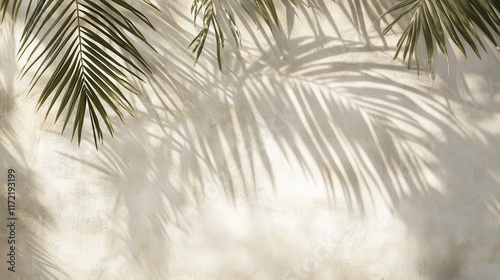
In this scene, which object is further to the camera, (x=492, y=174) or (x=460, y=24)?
(x=492, y=174)

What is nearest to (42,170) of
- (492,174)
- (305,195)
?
(305,195)

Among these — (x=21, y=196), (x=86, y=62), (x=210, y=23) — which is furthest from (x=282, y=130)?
(x=21, y=196)

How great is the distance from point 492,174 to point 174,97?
1.22m

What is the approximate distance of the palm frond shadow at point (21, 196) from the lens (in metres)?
1.94

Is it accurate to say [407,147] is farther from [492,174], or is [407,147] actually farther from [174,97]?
[174,97]

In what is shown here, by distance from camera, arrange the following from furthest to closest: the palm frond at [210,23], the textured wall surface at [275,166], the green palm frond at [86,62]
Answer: the textured wall surface at [275,166]
the palm frond at [210,23]
the green palm frond at [86,62]

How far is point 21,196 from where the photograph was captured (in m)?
1.99

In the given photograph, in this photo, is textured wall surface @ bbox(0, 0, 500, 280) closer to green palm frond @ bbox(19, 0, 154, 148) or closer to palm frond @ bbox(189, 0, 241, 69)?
palm frond @ bbox(189, 0, 241, 69)

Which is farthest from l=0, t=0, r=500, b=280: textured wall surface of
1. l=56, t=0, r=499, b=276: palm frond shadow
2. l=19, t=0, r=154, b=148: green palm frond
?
l=19, t=0, r=154, b=148: green palm frond

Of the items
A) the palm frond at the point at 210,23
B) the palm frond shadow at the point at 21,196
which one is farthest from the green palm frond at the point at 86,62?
the palm frond at the point at 210,23

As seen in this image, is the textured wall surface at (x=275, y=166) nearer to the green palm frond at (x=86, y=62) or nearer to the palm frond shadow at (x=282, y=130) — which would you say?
the palm frond shadow at (x=282, y=130)

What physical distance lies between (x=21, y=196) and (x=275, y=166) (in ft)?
3.18

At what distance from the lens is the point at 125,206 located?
1991 millimetres

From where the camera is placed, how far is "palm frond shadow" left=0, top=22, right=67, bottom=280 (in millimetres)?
1938
